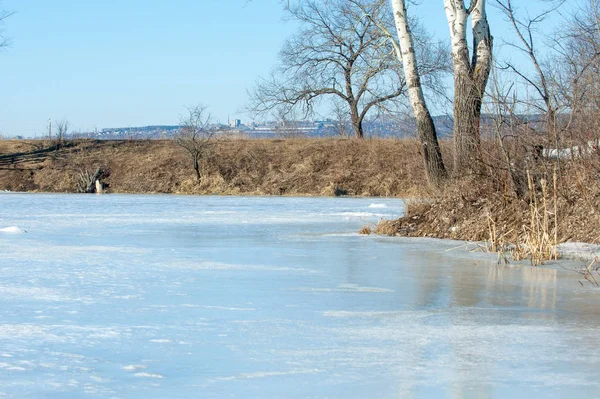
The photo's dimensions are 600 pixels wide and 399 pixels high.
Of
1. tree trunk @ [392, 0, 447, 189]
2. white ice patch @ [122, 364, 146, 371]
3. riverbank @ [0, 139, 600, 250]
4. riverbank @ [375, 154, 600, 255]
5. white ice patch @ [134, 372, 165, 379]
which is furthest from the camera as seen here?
riverbank @ [0, 139, 600, 250]

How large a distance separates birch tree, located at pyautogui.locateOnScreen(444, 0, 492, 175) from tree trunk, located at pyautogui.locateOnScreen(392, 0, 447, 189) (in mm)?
909

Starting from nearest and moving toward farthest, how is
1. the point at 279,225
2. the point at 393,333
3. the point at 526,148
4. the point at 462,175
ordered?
the point at 393,333, the point at 526,148, the point at 462,175, the point at 279,225

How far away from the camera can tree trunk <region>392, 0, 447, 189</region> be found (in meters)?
15.5

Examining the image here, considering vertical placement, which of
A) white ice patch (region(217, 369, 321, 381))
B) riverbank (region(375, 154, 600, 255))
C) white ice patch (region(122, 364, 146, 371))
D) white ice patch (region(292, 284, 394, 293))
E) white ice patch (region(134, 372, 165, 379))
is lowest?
white ice patch (region(122, 364, 146, 371))

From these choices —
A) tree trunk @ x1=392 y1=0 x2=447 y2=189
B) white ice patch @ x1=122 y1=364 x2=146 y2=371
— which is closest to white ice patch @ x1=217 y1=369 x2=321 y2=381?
white ice patch @ x1=122 y1=364 x2=146 y2=371

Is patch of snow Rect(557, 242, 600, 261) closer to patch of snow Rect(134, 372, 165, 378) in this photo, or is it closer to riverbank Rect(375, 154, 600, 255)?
riverbank Rect(375, 154, 600, 255)

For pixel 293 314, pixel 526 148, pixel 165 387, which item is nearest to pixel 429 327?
pixel 293 314

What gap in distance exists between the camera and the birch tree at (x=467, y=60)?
14.7m

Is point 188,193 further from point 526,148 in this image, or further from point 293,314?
point 293,314

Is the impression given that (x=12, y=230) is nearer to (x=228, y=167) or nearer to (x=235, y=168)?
(x=235, y=168)

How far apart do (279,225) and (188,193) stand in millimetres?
19416

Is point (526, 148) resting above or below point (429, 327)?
above

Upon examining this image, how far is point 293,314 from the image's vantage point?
628 centimetres

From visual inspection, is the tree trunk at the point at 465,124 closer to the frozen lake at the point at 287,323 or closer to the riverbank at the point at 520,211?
the riverbank at the point at 520,211
